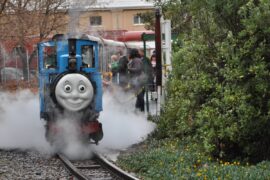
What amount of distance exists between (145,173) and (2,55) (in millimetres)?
18374

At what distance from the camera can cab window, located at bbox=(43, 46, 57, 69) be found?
14078mm

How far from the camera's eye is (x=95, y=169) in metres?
12.0

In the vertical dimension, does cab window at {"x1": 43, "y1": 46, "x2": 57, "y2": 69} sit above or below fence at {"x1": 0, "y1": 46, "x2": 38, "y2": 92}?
above

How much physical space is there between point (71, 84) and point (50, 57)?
4.73ft

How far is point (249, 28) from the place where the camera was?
33.2 ft

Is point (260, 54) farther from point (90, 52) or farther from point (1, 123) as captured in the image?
point (1, 123)

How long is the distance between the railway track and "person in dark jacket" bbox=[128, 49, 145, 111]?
5266 mm

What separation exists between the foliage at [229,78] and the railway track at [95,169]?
1.50 metres

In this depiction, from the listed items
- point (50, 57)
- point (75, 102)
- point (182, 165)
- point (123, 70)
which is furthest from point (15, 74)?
point (182, 165)

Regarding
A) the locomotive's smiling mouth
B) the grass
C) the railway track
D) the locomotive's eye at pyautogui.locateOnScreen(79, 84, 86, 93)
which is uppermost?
the locomotive's eye at pyautogui.locateOnScreen(79, 84, 86, 93)

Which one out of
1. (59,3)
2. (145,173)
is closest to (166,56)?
(145,173)

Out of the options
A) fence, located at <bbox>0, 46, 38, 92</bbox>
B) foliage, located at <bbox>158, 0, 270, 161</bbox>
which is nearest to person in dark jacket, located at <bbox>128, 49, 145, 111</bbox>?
foliage, located at <bbox>158, 0, 270, 161</bbox>

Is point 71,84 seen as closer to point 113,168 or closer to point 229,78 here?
point 113,168

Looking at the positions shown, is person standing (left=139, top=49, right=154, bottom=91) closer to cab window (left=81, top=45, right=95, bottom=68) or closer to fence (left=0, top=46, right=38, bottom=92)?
cab window (left=81, top=45, right=95, bottom=68)
